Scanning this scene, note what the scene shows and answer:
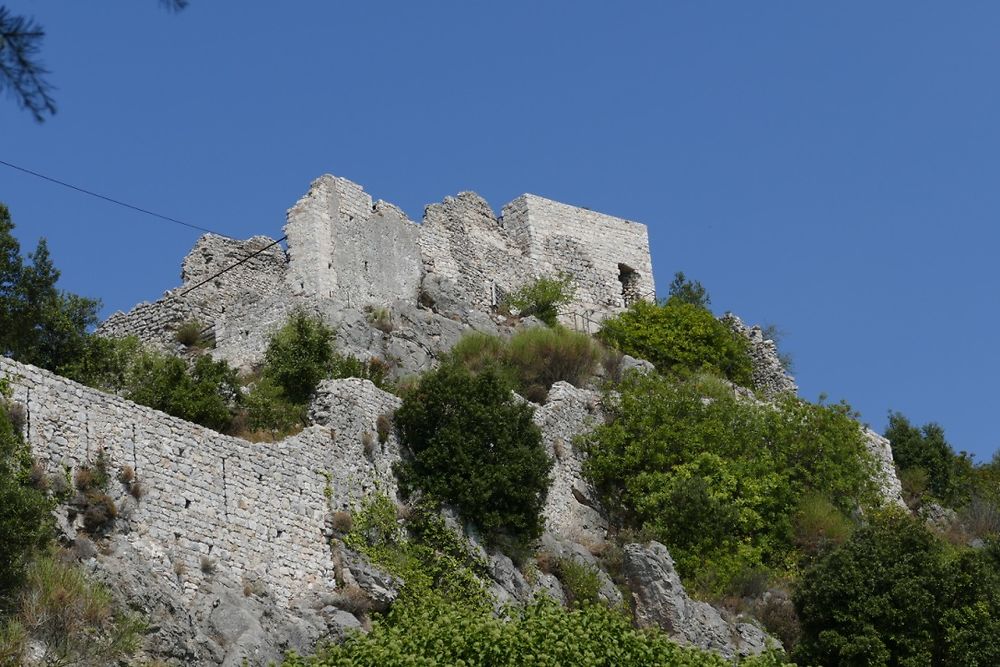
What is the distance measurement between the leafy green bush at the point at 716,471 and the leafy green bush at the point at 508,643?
6033mm

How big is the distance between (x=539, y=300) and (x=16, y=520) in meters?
19.5

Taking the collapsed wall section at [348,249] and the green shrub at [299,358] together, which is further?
the collapsed wall section at [348,249]

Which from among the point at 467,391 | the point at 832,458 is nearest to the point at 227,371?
the point at 467,391

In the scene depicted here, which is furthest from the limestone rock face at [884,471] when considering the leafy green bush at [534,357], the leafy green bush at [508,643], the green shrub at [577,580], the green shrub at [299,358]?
the leafy green bush at [508,643]

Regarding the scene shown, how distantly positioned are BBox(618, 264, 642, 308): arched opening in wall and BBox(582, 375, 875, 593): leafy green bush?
7725 millimetres

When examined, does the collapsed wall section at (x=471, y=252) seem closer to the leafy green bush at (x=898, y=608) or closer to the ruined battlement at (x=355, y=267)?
the ruined battlement at (x=355, y=267)

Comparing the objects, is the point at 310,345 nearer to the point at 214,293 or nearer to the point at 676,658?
the point at 214,293

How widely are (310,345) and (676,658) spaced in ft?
31.2

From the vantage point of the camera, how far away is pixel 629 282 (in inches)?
1628

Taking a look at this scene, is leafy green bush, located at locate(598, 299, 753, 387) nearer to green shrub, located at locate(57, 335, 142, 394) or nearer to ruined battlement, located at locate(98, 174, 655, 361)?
ruined battlement, located at locate(98, 174, 655, 361)

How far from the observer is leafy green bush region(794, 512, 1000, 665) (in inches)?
978

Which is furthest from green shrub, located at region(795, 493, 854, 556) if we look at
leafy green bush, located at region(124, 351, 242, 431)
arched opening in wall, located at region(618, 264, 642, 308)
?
arched opening in wall, located at region(618, 264, 642, 308)

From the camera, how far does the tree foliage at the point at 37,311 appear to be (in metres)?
27.3

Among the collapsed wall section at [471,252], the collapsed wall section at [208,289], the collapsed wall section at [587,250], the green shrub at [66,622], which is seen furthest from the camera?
the collapsed wall section at [587,250]
